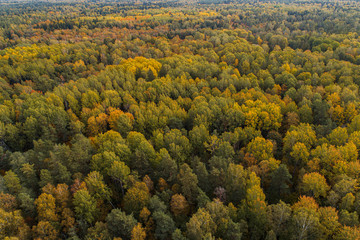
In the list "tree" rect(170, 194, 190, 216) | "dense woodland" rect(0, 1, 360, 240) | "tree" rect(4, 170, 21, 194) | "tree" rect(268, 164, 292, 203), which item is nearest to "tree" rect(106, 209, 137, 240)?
"dense woodland" rect(0, 1, 360, 240)

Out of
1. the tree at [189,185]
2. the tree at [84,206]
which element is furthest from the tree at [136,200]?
the tree at [189,185]

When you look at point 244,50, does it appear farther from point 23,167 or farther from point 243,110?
point 23,167

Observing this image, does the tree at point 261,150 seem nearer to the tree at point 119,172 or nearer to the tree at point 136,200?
the tree at point 136,200

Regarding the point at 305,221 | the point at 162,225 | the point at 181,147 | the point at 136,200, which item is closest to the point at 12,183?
the point at 136,200

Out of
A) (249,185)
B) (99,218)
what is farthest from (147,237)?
(249,185)

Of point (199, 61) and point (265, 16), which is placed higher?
point (265, 16)

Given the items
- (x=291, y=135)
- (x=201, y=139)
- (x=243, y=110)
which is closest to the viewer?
(x=291, y=135)

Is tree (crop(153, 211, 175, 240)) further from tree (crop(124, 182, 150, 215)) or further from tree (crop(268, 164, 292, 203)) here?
tree (crop(268, 164, 292, 203))

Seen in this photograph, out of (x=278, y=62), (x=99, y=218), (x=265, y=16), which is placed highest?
(x=265, y=16)

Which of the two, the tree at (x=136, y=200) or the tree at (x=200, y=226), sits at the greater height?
the tree at (x=200, y=226)

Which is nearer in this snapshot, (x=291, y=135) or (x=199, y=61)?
(x=291, y=135)
